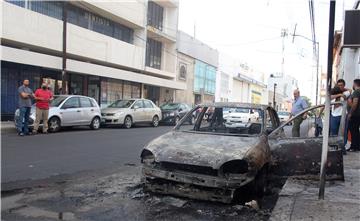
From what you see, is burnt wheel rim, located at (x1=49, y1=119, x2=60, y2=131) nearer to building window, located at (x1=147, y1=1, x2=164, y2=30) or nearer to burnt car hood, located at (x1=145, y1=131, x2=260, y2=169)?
burnt car hood, located at (x1=145, y1=131, x2=260, y2=169)

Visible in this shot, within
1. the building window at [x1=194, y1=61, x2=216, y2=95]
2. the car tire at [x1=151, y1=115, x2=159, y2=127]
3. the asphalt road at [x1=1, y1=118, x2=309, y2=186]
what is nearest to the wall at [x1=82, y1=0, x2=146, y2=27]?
the car tire at [x1=151, y1=115, x2=159, y2=127]

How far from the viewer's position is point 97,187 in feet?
22.3

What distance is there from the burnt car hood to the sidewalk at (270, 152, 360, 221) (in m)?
0.90

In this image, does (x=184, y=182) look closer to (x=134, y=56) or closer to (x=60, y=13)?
(x=60, y=13)

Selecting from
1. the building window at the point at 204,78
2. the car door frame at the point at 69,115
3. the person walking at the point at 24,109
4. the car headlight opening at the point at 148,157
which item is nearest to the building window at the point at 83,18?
the car door frame at the point at 69,115

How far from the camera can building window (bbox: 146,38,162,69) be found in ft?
114

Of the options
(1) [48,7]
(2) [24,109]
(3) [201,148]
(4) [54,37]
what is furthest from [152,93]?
(3) [201,148]

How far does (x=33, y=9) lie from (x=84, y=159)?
14383 millimetres

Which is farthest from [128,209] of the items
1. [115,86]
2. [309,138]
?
[115,86]

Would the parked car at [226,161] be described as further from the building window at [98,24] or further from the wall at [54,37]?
the building window at [98,24]

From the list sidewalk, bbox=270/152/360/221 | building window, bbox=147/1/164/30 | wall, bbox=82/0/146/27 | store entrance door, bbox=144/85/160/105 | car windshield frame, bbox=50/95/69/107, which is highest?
building window, bbox=147/1/164/30

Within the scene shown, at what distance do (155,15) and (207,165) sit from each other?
31.7 meters

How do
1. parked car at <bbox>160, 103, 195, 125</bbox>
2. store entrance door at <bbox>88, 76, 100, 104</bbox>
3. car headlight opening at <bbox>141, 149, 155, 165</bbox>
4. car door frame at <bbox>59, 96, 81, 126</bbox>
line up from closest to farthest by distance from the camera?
car headlight opening at <bbox>141, 149, 155, 165</bbox> < car door frame at <bbox>59, 96, 81, 126</bbox> < parked car at <bbox>160, 103, 195, 125</bbox> < store entrance door at <bbox>88, 76, 100, 104</bbox>

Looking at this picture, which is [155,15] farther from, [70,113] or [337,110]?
[337,110]
